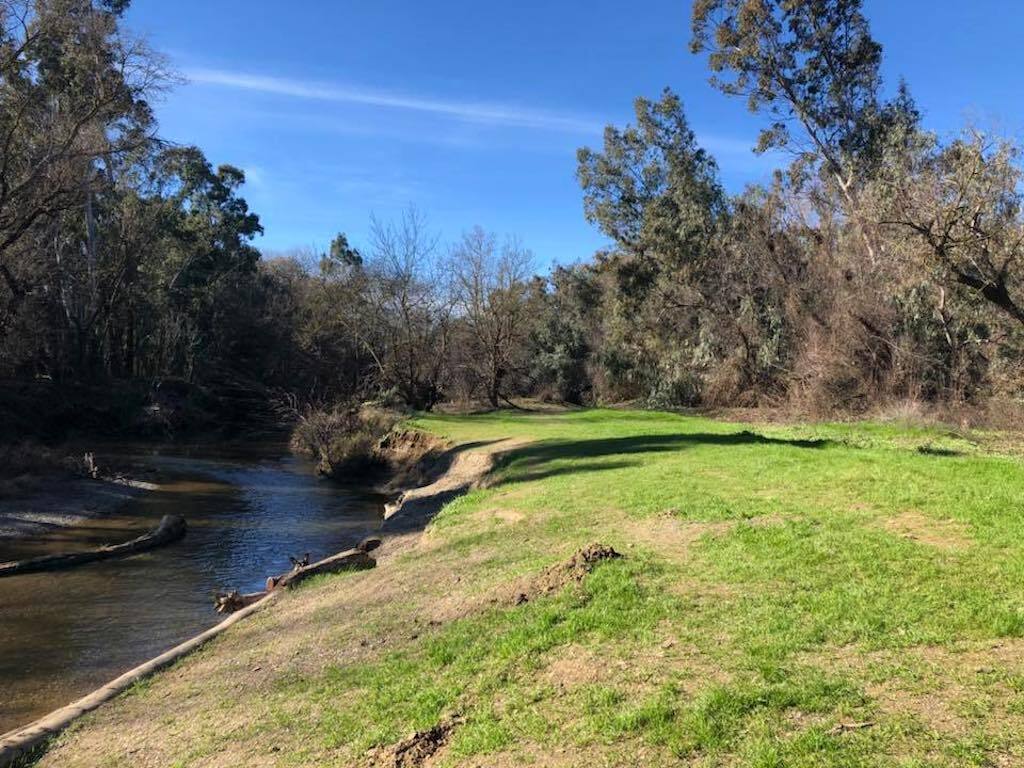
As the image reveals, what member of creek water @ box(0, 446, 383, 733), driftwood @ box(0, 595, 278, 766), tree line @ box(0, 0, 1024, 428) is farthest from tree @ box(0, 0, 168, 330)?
driftwood @ box(0, 595, 278, 766)

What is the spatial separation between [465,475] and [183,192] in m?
46.7

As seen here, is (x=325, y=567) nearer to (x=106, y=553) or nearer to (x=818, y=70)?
(x=106, y=553)

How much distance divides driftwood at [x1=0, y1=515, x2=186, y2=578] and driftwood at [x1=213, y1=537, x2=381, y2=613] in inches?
146

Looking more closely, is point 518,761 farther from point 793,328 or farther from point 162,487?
point 793,328

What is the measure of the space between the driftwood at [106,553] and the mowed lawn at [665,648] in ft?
18.9

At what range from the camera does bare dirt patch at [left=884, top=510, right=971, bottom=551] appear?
7.27 meters

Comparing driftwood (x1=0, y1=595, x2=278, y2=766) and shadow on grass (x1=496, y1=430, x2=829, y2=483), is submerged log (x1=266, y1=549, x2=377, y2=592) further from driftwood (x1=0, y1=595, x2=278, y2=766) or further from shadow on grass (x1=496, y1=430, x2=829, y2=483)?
shadow on grass (x1=496, y1=430, x2=829, y2=483)

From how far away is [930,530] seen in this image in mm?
7824

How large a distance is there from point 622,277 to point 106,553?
3050 cm

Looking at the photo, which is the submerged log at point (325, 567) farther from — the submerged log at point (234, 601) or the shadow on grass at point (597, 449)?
the shadow on grass at point (597, 449)

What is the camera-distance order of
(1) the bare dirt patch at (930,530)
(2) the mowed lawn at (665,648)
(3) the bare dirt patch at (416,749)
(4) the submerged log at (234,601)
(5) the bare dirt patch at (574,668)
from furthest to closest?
(4) the submerged log at (234,601) < (1) the bare dirt patch at (930,530) < (5) the bare dirt patch at (574,668) < (3) the bare dirt patch at (416,749) < (2) the mowed lawn at (665,648)

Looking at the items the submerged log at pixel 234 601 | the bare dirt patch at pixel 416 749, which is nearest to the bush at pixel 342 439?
the submerged log at pixel 234 601

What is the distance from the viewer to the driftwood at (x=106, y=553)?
1276 cm

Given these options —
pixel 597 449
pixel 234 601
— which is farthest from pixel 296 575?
pixel 597 449
